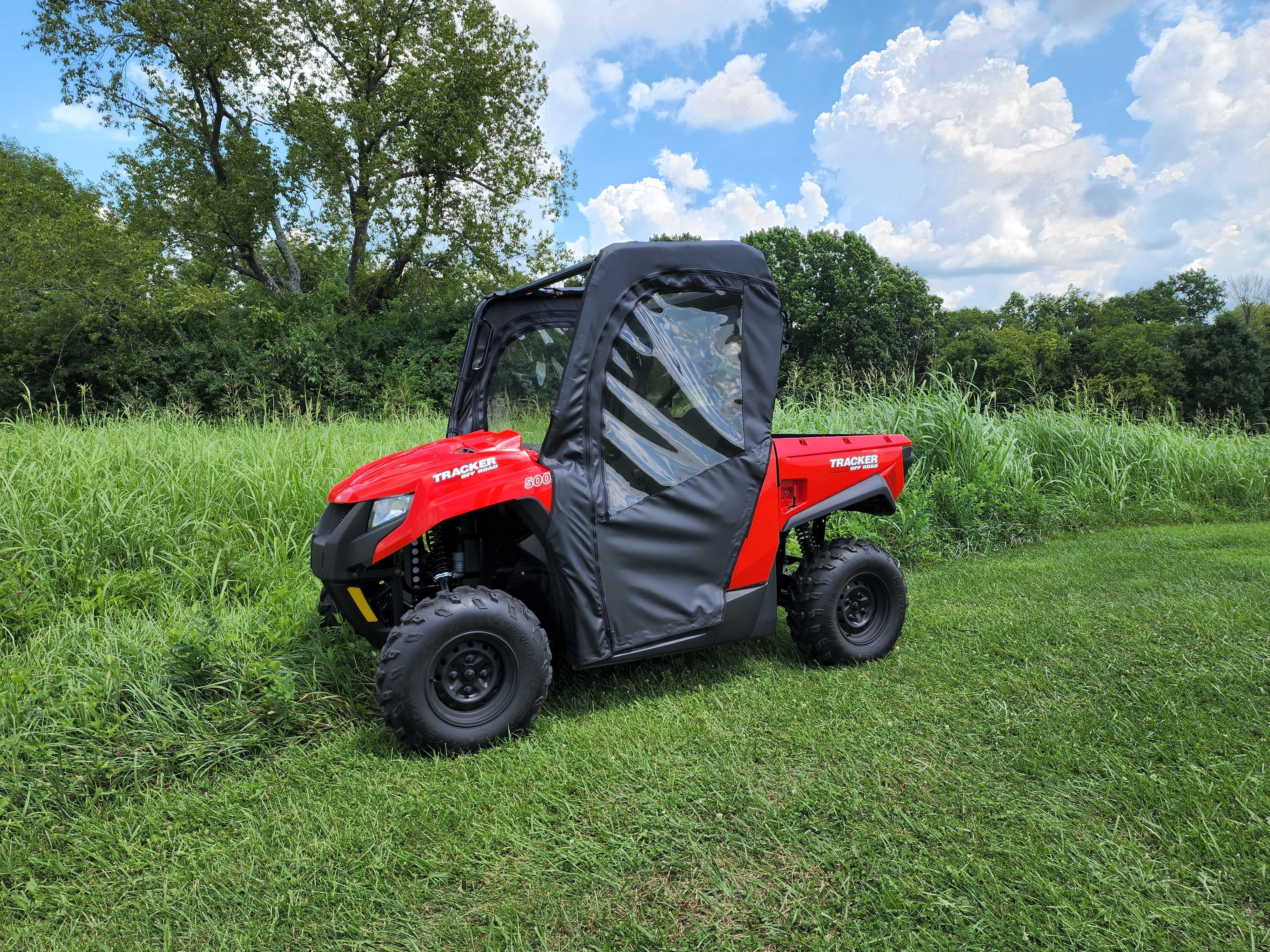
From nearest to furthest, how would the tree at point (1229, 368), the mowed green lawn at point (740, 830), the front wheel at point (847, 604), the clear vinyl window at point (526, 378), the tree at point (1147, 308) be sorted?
the mowed green lawn at point (740, 830) < the clear vinyl window at point (526, 378) < the front wheel at point (847, 604) < the tree at point (1229, 368) < the tree at point (1147, 308)

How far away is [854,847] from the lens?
2324 millimetres

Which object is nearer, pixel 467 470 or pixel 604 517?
pixel 467 470

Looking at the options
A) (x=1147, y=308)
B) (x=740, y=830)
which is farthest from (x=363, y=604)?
(x=1147, y=308)

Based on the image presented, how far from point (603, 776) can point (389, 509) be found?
1281 millimetres

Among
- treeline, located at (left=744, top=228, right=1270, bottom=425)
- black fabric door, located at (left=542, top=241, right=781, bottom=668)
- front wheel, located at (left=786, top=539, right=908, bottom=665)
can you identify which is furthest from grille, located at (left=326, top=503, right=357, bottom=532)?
treeline, located at (left=744, top=228, right=1270, bottom=425)

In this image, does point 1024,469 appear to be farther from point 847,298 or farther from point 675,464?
point 847,298

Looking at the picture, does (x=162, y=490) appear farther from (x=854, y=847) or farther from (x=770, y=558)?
(x=854, y=847)

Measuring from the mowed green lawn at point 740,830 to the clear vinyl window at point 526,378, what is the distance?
131cm

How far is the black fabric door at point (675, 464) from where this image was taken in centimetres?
316

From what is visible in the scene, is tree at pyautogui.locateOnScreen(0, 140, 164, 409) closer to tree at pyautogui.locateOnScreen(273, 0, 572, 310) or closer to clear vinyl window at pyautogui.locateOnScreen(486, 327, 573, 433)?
tree at pyautogui.locateOnScreen(273, 0, 572, 310)

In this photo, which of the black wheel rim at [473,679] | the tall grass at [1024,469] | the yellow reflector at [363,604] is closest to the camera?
the black wheel rim at [473,679]

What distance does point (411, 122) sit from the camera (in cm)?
2083

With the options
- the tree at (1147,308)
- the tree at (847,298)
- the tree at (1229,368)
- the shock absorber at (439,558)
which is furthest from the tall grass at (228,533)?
the tree at (1147,308)

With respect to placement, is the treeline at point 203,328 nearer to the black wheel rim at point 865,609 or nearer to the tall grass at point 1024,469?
the tall grass at point 1024,469
